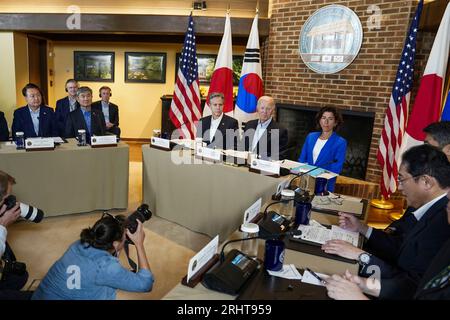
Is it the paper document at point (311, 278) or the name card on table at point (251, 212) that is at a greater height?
the name card on table at point (251, 212)

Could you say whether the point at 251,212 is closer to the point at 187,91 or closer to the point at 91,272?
the point at 91,272

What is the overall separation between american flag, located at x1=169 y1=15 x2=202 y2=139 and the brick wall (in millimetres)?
1063

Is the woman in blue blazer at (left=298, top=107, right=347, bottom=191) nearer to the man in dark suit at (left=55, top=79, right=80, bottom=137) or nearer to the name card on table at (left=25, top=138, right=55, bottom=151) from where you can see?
the name card on table at (left=25, top=138, right=55, bottom=151)

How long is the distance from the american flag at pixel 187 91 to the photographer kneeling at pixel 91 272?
10.5ft

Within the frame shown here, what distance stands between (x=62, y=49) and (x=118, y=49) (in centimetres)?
111

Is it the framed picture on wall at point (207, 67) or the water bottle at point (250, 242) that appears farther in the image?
the framed picture on wall at point (207, 67)

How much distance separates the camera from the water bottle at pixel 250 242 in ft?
4.99

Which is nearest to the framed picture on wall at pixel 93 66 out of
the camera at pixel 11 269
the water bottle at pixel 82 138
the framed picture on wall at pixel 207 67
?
the framed picture on wall at pixel 207 67

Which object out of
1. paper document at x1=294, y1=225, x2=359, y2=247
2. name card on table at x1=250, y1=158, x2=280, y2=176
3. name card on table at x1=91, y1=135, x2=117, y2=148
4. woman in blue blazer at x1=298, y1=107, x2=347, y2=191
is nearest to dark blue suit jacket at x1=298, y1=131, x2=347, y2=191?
woman in blue blazer at x1=298, y1=107, x2=347, y2=191

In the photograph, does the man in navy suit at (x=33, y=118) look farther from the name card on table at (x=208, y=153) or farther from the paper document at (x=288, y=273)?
the paper document at (x=288, y=273)

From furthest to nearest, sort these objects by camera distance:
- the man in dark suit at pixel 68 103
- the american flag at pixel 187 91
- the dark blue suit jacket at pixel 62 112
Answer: the american flag at pixel 187 91 < the man in dark suit at pixel 68 103 < the dark blue suit jacket at pixel 62 112

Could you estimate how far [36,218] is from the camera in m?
2.14

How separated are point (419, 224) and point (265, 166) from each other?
4.50 ft
